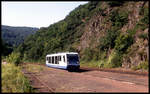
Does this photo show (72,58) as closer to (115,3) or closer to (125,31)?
(125,31)

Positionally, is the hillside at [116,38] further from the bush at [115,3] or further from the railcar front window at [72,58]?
the railcar front window at [72,58]

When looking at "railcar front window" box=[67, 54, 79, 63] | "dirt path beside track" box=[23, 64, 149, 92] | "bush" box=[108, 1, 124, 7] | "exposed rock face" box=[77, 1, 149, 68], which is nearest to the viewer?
"dirt path beside track" box=[23, 64, 149, 92]

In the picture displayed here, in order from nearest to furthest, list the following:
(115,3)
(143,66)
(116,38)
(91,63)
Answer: (143,66), (116,38), (91,63), (115,3)

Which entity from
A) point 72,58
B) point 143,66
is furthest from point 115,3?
point 143,66

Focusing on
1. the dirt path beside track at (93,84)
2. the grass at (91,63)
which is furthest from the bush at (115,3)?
the dirt path beside track at (93,84)

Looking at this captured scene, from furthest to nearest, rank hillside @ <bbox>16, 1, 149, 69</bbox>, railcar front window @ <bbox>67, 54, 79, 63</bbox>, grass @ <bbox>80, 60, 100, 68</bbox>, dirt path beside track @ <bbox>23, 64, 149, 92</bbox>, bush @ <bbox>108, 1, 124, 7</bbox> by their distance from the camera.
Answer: bush @ <bbox>108, 1, 124, 7</bbox>
grass @ <bbox>80, 60, 100, 68</bbox>
hillside @ <bbox>16, 1, 149, 69</bbox>
railcar front window @ <bbox>67, 54, 79, 63</bbox>
dirt path beside track @ <bbox>23, 64, 149, 92</bbox>

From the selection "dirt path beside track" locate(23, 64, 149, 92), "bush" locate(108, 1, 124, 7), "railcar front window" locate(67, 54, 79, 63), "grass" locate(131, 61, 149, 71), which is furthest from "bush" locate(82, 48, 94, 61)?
"dirt path beside track" locate(23, 64, 149, 92)

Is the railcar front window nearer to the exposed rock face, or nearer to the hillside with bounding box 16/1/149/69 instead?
the hillside with bounding box 16/1/149/69

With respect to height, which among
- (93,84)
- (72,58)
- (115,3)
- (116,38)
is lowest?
(93,84)

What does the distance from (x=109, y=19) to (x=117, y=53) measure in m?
15.6

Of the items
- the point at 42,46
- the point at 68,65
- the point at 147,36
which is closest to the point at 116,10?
the point at 147,36

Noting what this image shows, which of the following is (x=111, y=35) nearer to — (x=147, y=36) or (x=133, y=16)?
(x=133, y=16)

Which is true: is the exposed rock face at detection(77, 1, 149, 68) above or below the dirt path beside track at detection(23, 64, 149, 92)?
above

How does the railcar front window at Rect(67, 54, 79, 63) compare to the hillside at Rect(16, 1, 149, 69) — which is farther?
the hillside at Rect(16, 1, 149, 69)
